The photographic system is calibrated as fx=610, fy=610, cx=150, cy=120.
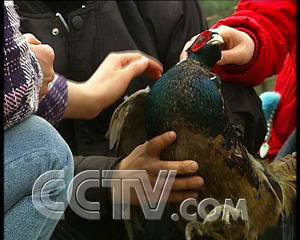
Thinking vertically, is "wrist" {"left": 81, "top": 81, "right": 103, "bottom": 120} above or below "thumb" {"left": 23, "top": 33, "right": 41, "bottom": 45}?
below

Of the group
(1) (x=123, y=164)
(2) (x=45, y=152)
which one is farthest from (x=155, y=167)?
(2) (x=45, y=152)

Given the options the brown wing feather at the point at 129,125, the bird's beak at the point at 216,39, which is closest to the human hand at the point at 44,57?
the brown wing feather at the point at 129,125

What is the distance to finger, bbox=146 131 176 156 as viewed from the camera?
2.74ft

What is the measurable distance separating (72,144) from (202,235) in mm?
250

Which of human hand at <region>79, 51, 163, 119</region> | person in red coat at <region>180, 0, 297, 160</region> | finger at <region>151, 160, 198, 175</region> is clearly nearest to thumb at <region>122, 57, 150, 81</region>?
human hand at <region>79, 51, 163, 119</region>

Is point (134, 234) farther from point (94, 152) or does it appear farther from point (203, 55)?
point (203, 55)

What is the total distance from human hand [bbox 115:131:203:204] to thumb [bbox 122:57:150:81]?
0.54 ft

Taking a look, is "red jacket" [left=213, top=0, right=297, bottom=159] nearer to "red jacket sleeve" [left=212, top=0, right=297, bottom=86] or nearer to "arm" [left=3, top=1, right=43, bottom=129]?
"red jacket sleeve" [left=212, top=0, right=297, bottom=86]

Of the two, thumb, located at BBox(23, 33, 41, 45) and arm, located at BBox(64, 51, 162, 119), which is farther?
arm, located at BBox(64, 51, 162, 119)

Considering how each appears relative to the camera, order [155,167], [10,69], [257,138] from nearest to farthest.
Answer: [10,69] → [155,167] → [257,138]

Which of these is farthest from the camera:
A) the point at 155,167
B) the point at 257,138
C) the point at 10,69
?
the point at 257,138

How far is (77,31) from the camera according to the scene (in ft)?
3.15

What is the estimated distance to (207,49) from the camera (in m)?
0.86

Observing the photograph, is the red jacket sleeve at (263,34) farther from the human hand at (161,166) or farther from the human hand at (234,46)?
the human hand at (161,166)
